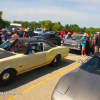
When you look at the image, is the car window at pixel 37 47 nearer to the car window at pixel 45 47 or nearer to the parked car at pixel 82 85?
the car window at pixel 45 47

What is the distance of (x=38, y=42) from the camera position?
17.6 ft

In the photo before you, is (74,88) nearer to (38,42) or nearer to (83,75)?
(83,75)

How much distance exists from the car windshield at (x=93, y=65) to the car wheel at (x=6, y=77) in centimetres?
242

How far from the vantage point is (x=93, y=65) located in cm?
353

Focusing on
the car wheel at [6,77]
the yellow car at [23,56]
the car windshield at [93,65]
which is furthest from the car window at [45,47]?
the car windshield at [93,65]

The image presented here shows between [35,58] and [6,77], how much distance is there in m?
1.40

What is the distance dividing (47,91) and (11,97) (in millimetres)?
1149

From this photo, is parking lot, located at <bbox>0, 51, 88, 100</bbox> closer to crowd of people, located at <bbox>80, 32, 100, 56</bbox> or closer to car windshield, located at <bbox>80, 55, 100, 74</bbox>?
car windshield, located at <bbox>80, 55, 100, 74</bbox>

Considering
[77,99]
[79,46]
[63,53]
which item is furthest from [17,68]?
[79,46]

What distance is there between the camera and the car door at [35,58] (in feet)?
14.7

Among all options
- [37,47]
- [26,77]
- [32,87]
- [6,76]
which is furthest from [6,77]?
[37,47]

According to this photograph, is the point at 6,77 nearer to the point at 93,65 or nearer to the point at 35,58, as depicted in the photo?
the point at 35,58

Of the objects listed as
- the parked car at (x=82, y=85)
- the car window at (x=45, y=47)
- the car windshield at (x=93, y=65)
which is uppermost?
the car window at (x=45, y=47)

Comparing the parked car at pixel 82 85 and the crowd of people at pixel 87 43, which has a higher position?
the crowd of people at pixel 87 43
